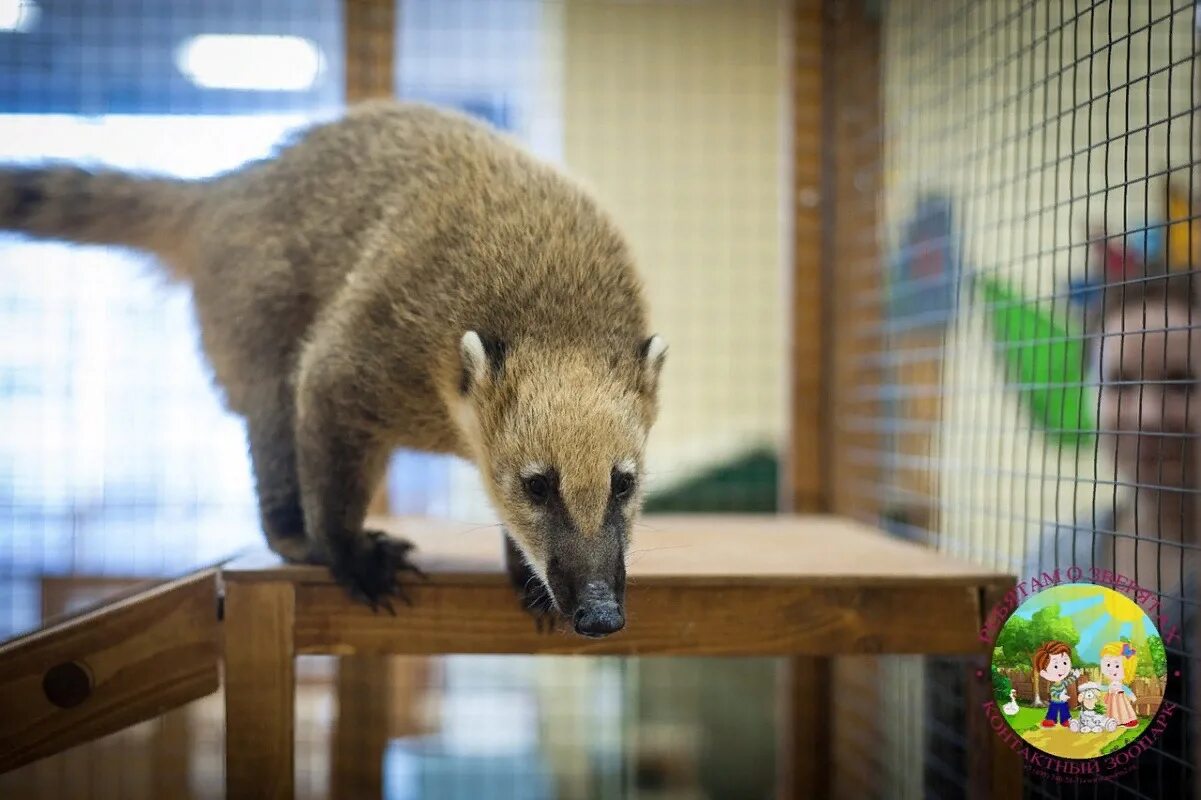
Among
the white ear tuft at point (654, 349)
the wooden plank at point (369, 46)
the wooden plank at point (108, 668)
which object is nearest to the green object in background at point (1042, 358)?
the white ear tuft at point (654, 349)

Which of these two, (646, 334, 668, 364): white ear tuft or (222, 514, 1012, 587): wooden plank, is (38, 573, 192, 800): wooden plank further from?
(646, 334, 668, 364): white ear tuft

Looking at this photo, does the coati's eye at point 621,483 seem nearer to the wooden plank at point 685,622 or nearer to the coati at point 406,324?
the coati at point 406,324

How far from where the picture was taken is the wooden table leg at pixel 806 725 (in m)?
3.34

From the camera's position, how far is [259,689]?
207 centimetres

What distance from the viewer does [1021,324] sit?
249cm

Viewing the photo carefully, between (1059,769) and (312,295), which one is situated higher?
(312,295)

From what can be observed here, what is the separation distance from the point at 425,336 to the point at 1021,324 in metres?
1.52

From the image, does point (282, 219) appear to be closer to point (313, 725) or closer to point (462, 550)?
point (462, 550)

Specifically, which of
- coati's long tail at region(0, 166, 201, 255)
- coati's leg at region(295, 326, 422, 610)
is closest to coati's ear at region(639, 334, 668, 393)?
coati's leg at region(295, 326, 422, 610)

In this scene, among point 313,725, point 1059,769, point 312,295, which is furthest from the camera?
point 313,725

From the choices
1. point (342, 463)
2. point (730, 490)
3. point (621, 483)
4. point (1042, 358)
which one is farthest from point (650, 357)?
point (730, 490)

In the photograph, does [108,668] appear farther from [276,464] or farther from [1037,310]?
[1037,310]

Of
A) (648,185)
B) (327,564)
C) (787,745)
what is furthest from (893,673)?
(648,185)

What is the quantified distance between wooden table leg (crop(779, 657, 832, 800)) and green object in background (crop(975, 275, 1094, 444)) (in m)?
1.36
